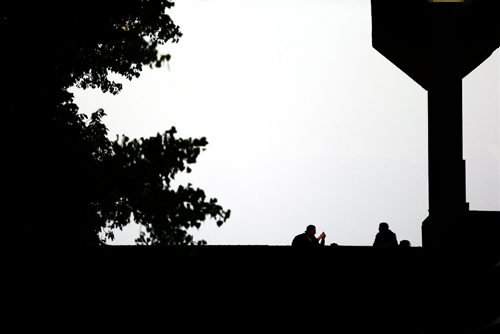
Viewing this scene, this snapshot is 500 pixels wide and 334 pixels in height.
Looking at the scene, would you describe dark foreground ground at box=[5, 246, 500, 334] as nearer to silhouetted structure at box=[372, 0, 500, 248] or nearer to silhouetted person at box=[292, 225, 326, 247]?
silhouetted structure at box=[372, 0, 500, 248]

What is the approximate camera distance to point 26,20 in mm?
5320

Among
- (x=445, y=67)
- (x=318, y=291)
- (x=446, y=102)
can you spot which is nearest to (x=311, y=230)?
(x=446, y=102)

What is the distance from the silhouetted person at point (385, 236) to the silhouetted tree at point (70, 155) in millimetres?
7090

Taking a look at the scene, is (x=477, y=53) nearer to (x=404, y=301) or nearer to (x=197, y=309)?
(x=404, y=301)

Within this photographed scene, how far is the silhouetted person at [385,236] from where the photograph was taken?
40.1 ft

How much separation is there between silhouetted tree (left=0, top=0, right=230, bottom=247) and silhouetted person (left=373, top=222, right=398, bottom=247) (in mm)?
7090

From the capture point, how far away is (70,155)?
17.4 feet

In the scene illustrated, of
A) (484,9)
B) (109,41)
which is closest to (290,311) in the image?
(109,41)

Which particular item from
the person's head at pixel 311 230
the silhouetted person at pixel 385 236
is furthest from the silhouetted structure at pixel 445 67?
the person's head at pixel 311 230

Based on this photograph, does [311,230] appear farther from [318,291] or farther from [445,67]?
[318,291]

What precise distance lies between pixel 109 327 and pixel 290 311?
2.18 m

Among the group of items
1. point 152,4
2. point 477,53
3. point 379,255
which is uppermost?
point 477,53

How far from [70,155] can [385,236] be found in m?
8.01

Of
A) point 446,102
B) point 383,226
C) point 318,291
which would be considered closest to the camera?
point 318,291
